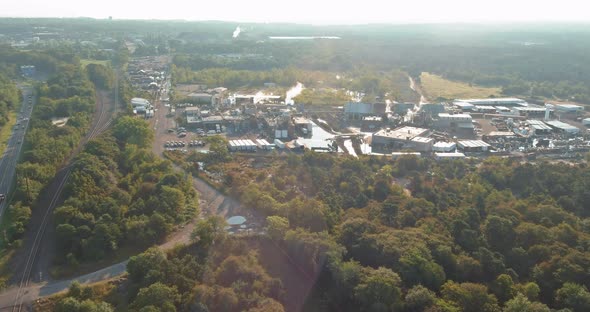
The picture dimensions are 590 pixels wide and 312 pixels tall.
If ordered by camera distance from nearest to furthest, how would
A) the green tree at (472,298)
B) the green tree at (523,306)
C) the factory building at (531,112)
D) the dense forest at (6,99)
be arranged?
the green tree at (523,306), the green tree at (472,298), the dense forest at (6,99), the factory building at (531,112)

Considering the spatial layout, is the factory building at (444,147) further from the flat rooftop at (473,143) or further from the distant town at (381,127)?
the flat rooftop at (473,143)

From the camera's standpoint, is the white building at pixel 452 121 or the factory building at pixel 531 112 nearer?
the white building at pixel 452 121

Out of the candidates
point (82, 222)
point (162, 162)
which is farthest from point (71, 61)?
point (82, 222)

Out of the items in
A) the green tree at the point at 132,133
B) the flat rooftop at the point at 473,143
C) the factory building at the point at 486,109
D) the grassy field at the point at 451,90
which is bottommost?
the flat rooftop at the point at 473,143

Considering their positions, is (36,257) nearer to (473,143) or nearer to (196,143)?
(196,143)

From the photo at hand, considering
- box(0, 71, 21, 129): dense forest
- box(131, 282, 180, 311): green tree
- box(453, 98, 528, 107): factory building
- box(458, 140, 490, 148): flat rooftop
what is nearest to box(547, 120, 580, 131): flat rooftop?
box(453, 98, 528, 107): factory building

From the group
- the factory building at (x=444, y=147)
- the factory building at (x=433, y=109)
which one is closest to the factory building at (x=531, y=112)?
the factory building at (x=433, y=109)

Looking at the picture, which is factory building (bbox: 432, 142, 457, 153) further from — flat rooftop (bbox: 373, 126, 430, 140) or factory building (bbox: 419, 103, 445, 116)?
factory building (bbox: 419, 103, 445, 116)
